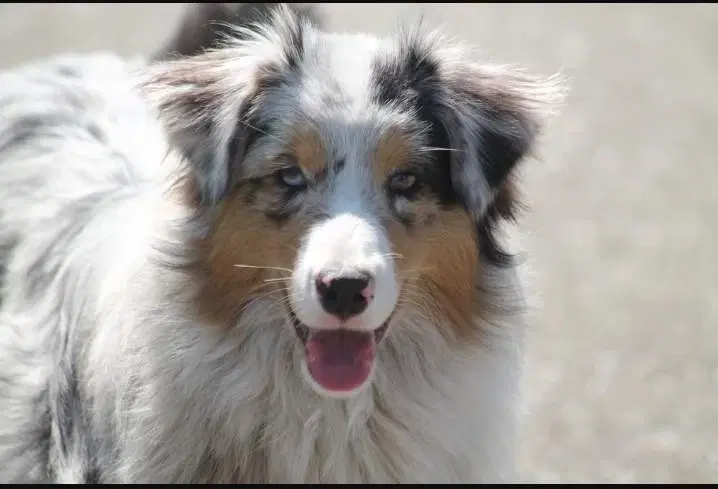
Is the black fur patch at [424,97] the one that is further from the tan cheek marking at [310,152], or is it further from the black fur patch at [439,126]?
the tan cheek marking at [310,152]

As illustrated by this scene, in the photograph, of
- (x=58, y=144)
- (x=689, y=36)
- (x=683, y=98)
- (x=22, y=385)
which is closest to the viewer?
(x=22, y=385)

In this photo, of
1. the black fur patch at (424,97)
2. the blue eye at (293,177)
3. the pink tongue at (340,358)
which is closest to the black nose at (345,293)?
the pink tongue at (340,358)

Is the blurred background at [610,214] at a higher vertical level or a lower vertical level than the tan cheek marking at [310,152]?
lower

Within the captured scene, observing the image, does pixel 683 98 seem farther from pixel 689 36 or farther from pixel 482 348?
pixel 482 348

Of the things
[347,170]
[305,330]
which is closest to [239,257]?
[305,330]

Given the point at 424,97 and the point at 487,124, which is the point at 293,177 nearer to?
the point at 424,97

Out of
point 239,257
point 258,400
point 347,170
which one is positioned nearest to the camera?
point 347,170

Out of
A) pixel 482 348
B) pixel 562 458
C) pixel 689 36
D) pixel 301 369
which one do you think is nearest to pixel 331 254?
pixel 301 369
